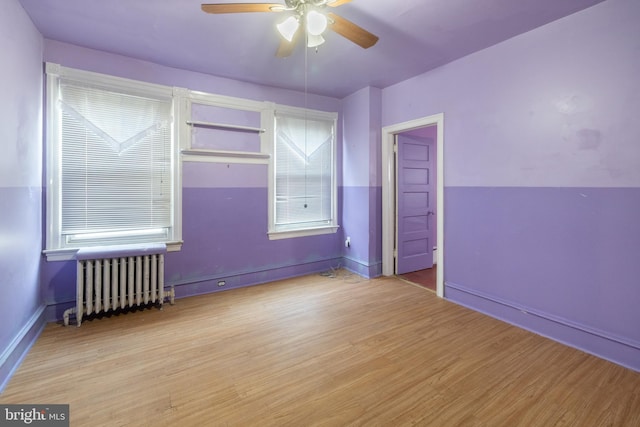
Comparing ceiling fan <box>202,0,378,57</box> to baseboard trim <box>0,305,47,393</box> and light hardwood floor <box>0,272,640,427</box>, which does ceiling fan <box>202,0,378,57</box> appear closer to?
light hardwood floor <box>0,272,640,427</box>

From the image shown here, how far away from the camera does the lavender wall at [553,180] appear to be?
2.11 m

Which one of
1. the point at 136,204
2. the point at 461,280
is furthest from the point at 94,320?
the point at 461,280

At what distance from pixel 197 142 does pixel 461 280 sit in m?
3.44

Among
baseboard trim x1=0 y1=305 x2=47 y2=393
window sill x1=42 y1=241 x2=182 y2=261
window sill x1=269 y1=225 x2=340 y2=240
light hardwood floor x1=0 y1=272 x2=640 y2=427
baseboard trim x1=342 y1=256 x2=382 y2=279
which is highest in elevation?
window sill x1=269 y1=225 x2=340 y2=240

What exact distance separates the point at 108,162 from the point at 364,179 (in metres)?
3.07

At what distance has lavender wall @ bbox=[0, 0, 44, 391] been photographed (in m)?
1.92

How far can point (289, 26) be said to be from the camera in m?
1.94

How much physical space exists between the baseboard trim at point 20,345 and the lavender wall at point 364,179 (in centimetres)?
351

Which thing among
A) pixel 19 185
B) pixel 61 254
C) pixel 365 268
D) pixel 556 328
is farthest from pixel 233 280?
pixel 556 328

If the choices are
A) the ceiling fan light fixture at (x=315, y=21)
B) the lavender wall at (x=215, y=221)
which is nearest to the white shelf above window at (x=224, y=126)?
the lavender wall at (x=215, y=221)

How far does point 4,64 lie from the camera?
192 centimetres

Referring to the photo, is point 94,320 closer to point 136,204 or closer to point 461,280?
point 136,204

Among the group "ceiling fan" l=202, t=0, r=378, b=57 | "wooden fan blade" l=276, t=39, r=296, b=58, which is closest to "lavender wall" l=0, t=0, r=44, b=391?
"ceiling fan" l=202, t=0, r=378, b=57

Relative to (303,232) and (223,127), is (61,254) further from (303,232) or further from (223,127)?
(303,232)
